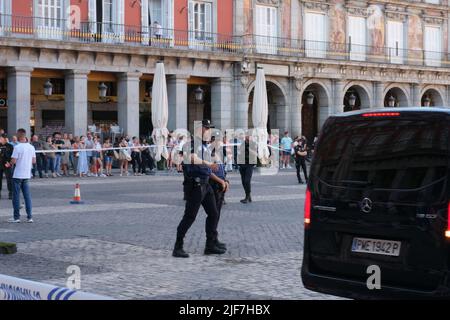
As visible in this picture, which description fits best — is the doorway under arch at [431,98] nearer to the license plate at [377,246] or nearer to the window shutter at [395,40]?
the window shutter at [395,40]

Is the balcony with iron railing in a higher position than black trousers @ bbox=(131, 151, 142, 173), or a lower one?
higher

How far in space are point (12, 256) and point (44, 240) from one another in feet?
5.62

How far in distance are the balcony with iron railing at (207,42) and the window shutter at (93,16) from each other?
0.04 meters

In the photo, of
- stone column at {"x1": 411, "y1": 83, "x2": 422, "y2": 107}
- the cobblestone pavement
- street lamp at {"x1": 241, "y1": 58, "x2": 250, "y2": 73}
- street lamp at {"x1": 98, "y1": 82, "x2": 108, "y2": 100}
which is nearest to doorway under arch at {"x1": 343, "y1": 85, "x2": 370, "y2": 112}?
stone column at {"x1": 411, "y1": 83, "x2": 422, "y2": 107}

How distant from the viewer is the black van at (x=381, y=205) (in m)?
6.75

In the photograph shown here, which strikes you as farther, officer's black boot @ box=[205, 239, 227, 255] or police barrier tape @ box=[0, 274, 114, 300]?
officer's black boot @ box=[205, 239, 227, 255]

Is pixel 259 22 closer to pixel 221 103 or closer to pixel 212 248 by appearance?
pixel 221 103

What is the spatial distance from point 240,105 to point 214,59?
8.73ft

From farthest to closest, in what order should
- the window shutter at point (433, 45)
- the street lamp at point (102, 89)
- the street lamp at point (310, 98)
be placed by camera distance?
the window shutter at point (433, 45)
the street lamp at point (310, 98)
the street lamp at point (102, 89)

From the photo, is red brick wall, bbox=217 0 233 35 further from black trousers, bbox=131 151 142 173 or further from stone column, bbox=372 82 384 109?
stone column, bbox=372 82 384 109

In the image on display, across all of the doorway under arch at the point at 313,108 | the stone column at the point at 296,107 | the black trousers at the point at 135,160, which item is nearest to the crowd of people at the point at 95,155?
the black trousers at the point at 135,160

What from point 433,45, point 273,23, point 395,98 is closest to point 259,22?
point 273,23

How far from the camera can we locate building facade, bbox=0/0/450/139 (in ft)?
112

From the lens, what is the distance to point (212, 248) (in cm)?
1163
